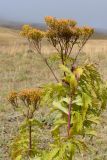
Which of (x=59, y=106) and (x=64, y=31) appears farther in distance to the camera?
(x=64, y=31)

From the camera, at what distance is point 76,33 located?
185 inches

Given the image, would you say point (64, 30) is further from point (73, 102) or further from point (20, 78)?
point (20, 78)

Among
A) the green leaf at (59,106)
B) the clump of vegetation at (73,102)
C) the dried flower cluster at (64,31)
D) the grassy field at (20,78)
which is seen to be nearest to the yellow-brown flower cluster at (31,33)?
the dried flower cluster at (64,31)

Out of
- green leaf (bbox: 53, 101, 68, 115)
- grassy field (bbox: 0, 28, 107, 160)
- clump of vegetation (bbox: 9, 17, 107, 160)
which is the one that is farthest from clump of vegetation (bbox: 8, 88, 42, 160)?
grassy field (bbox: 0, 28, 107, 160)

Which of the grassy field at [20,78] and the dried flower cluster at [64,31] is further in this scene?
the grassy field at [20,78]

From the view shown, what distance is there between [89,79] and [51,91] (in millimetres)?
306

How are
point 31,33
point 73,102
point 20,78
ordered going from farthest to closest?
point 20,78 < point 31,33 < point 73,102

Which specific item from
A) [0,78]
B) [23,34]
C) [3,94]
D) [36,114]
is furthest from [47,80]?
[23,34]

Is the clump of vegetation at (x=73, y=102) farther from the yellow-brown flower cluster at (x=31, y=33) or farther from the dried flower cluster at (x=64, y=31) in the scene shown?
the yellow-brown flower cluster at (x=31, y=33)

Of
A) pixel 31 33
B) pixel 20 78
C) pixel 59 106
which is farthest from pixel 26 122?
pixel 20 78

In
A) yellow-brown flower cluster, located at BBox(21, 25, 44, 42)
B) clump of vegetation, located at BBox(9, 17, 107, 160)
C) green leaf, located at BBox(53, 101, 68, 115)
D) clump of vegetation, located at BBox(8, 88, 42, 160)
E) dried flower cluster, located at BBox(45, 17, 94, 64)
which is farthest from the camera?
yellow-brown flower cluster, located at BBox(21, 25, 44, 42)

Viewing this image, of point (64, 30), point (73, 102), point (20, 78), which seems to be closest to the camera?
point (73, 102)

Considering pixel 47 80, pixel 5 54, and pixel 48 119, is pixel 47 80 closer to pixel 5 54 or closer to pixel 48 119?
pixel 48 119

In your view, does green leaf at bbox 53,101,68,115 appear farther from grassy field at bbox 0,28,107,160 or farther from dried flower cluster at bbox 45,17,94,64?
dried flower cluster at bbox 45,17,94,64
